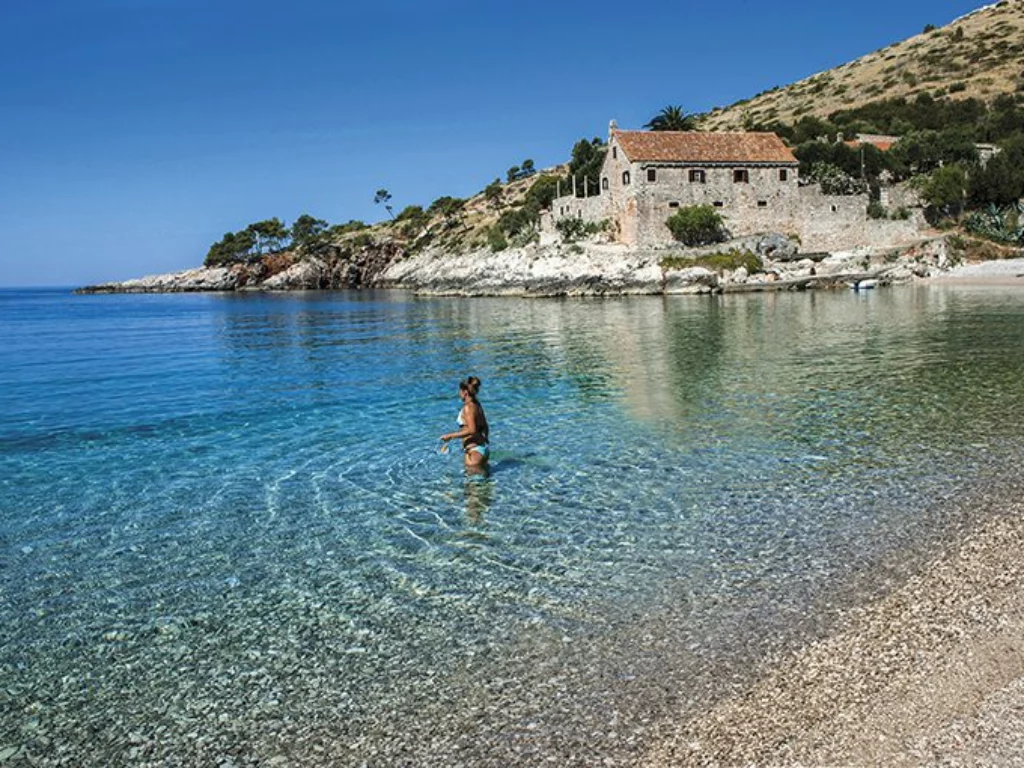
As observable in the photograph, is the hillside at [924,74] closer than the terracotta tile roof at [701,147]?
No

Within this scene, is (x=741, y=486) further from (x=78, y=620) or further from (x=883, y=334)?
(x=883, y=334)

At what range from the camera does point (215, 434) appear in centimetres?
1723

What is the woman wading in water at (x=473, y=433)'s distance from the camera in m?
12.8

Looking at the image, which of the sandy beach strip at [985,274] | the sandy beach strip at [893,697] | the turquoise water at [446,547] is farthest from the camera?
the sandy beach strip at [985,274]

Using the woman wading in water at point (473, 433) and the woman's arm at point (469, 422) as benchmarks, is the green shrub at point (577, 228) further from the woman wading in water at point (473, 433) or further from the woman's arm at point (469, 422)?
the woman's arm at point (469, 422)

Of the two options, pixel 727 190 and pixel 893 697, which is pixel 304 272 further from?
pixel 893 697

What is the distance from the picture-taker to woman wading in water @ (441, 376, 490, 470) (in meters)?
12.8

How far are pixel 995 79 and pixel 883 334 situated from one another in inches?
3479

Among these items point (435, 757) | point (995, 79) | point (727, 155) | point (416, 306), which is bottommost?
point (435, 757)

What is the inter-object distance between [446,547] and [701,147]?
227 feet

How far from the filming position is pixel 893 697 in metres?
5.88

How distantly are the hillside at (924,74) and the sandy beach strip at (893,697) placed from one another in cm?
10673

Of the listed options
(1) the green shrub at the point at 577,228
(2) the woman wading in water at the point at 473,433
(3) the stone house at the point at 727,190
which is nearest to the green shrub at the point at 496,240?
(1) the green shrub at the point at 577,228

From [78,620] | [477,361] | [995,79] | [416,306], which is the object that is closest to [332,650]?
[78,620]
